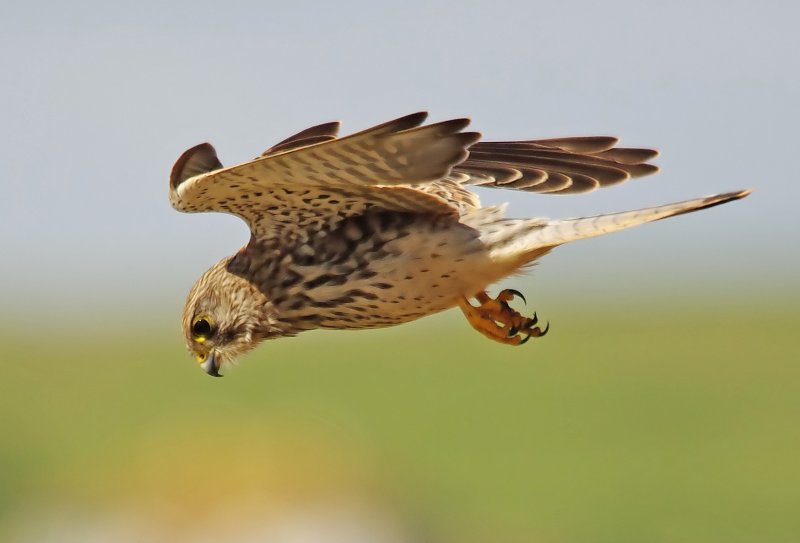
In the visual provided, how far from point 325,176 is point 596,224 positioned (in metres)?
1.42

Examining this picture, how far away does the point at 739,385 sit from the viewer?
316 feet

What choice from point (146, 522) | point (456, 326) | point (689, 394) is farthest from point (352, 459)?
point (456, 326)

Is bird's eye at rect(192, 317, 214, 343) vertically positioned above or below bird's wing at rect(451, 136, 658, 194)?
below

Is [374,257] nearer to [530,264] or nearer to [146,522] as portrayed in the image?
[530,264]

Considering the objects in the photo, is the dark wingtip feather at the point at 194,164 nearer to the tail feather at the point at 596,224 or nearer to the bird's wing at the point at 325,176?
the bird's wing at the point at 325,176

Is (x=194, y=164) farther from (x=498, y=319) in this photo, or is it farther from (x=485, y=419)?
(x=485, y=419)

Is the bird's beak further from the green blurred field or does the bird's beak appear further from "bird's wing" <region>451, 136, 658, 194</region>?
the green blurred field

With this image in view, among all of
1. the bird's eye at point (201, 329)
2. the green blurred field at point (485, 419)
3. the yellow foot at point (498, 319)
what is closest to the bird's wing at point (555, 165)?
the yellow foot at point (498, 319)

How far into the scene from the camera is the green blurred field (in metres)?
61.7

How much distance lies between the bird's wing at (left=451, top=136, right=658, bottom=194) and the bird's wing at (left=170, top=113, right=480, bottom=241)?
45cm

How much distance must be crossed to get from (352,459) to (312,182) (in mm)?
35907

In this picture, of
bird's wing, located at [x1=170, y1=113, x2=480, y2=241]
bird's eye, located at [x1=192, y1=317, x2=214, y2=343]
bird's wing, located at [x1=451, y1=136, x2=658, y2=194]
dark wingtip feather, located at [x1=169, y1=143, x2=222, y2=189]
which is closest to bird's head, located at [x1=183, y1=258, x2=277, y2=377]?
bird's eye, located at [x1=192, y1=317, x2=214, y2=343]

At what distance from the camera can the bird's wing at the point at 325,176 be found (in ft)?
24.4

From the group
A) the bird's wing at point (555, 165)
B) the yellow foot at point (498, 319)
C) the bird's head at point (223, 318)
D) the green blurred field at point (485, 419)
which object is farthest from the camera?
the green blurred field at point (485, 419)
